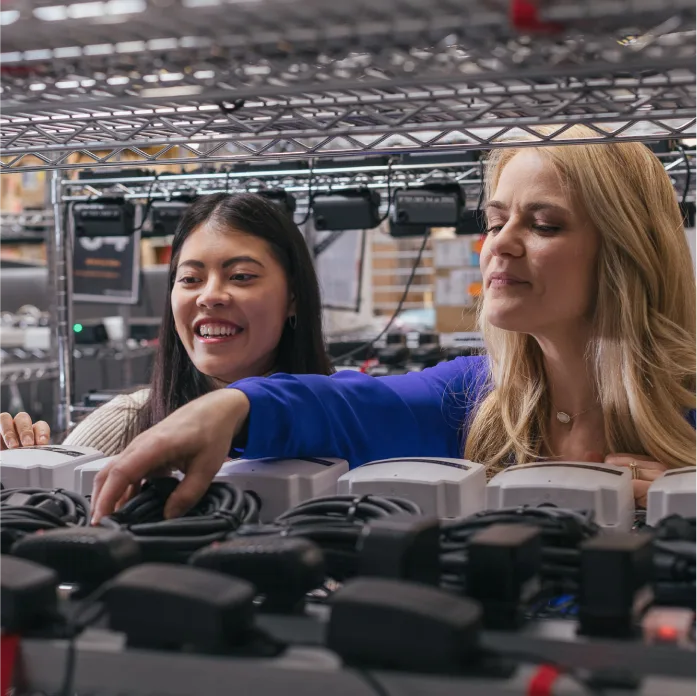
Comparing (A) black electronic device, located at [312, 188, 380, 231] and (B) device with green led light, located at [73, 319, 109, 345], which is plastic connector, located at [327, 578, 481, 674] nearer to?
(A) black electronic device, located at [312, 188, 380, 231]

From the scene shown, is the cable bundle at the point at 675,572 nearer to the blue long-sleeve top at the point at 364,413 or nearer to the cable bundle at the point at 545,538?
the cable bundle at the point at 545,538

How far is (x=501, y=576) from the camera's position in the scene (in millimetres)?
607

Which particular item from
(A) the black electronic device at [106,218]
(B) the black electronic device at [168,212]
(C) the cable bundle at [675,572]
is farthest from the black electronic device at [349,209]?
(C) the cable bundle at [675,572]

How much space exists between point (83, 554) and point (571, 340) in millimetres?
941

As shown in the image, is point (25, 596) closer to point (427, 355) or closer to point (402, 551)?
point (402, 551)

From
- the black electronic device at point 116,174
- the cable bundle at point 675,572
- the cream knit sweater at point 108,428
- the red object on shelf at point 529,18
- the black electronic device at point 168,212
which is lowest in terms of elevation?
the cream knit sweater at point 108,428

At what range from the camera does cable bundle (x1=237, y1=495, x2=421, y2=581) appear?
0.71m

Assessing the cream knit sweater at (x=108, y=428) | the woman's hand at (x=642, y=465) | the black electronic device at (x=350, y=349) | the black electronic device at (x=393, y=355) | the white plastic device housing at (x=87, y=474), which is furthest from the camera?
the black electronic device at (x=350, y=349)

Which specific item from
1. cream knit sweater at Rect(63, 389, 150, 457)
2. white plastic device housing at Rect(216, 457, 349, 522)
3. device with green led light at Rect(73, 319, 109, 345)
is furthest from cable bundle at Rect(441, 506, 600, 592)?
device with green led light at Rect(73, 319, 109, 345)

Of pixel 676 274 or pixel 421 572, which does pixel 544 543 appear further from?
pixel 676 274

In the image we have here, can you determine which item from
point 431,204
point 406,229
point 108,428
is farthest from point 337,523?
point 406,229

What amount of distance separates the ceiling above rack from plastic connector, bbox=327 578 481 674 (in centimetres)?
40

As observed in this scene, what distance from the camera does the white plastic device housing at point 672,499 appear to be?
804 mm

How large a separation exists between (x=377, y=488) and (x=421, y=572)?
0.76ft
